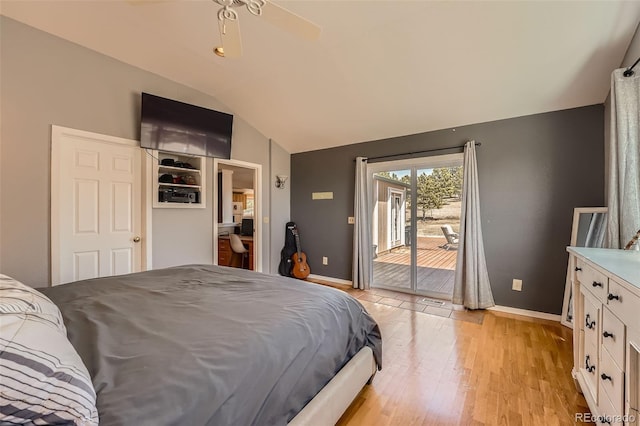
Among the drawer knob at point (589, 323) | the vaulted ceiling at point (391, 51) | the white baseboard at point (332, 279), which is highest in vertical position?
the vaulted ceiling at point (391, 51)

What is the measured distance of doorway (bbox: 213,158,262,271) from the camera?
398cm

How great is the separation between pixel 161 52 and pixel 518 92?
3.79 meters

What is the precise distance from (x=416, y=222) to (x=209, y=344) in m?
3.47

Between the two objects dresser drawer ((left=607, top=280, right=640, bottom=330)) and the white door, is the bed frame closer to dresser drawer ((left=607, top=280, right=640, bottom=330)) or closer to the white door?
dresser drawer ((left=607, top=280, right=640, bottom=330))

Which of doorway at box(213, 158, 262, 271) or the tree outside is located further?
doorway at box(213, 158, 262, 271)

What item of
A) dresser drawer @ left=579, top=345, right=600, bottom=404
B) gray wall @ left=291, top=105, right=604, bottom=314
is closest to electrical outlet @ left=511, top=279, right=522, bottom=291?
gray wall @ left=291, top=105, right=604, bottom=314

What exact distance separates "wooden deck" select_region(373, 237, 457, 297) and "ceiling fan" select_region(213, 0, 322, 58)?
3.13m

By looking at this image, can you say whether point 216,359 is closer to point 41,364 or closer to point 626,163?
point 41,364

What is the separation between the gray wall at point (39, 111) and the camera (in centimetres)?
227

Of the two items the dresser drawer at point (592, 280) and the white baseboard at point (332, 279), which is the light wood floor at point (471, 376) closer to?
the dresser drawer at point (592, 280)

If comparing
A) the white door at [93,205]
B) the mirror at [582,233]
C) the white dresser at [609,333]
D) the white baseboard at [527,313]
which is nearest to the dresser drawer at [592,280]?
the white dresser at [609,333]

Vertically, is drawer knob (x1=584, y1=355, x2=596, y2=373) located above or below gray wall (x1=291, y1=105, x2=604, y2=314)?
below

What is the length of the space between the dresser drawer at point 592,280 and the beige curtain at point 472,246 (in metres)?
1.43

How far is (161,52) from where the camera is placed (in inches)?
112
